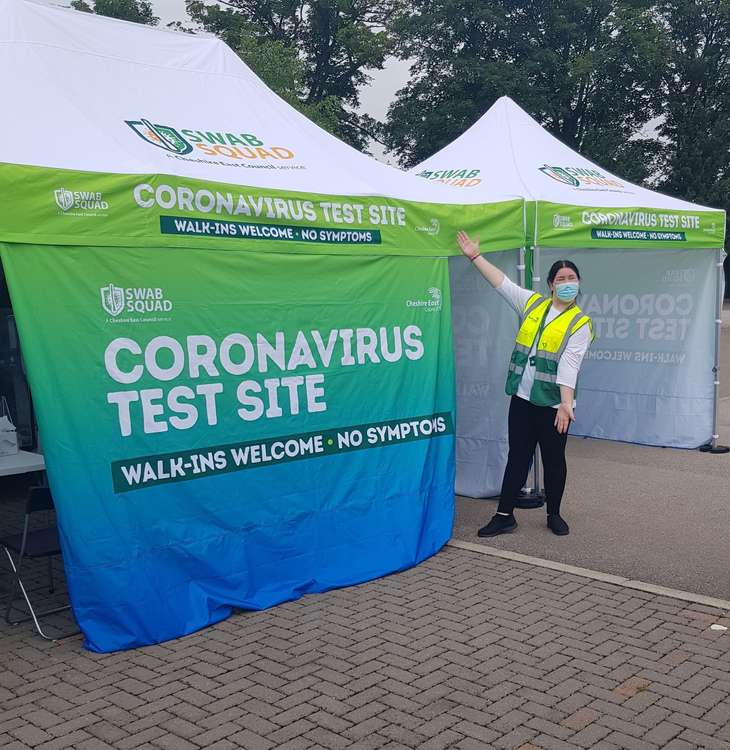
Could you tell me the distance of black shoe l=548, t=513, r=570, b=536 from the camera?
21.3 feet

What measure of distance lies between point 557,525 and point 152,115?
390 cm

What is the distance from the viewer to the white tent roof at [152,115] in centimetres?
473

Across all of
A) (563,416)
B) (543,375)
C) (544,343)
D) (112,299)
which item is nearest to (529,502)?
(563,416)

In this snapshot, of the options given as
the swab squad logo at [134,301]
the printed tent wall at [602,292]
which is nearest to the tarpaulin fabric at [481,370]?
the printed tent wall at [602,292]

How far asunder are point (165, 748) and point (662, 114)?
35.7 meters

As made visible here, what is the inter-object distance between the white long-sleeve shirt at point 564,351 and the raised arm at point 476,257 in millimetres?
67

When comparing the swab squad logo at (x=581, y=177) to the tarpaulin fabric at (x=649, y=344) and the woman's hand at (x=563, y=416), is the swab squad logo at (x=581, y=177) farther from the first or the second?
the woman's hand at (x=563, y=416)

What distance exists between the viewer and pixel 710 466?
866 cm

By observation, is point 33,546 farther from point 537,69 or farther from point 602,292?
point 537,69

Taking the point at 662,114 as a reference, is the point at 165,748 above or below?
below

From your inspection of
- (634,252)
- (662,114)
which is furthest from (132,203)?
(662,114)

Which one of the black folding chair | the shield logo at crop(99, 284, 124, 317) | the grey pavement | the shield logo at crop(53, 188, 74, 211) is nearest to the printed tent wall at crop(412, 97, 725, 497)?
the grey pavement

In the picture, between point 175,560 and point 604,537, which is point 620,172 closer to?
point 604,537

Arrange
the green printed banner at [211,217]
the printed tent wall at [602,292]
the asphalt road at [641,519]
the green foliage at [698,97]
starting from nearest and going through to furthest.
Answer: the green printed banner at [211,217] < the asphalt road at [641,519] < the printed tent wall at [602,292] < the green foliage at [698,97]
